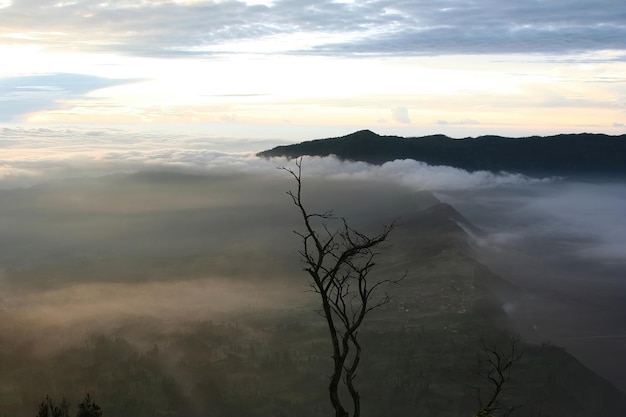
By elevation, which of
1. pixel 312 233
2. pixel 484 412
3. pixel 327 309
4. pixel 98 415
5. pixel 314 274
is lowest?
pixel 98 415

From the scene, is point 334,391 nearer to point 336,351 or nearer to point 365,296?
point 336,351

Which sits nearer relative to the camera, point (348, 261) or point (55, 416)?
point (348, 261)

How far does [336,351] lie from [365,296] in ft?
8.20

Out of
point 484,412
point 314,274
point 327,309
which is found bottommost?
point 484,412

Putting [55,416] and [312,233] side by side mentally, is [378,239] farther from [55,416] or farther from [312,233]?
[55,416]

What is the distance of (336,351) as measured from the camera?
79.3 feet

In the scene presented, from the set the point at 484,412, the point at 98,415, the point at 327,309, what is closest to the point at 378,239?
the point at 327,309

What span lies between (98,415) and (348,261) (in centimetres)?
4542

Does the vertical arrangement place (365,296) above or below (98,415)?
above

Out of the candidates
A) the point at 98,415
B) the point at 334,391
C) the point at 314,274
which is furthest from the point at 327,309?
the point at 98,415

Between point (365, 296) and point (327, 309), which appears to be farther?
point (365, 296)

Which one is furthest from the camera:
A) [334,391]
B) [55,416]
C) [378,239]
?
[55,416]

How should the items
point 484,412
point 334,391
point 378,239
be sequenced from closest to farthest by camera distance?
point 378,239
point 334,391
point 484,412

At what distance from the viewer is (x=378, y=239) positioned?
22.4 metres
